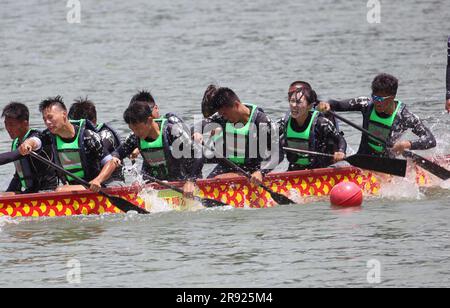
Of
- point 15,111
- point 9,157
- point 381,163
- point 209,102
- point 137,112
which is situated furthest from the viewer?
point 209,102

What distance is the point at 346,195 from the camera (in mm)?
14734

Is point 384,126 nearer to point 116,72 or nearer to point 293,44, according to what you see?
point 116,72

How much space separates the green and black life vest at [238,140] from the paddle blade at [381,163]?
132cm

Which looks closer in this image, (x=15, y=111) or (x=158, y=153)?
(x=15, y=111)

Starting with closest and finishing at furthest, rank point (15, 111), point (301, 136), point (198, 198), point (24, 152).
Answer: point (24, 152) < point (15, 111) < point (198, 198) < point (301, 136)

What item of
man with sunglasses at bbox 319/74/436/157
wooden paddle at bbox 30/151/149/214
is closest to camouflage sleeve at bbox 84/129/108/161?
wooden paddle at bbox 30/151/149/214

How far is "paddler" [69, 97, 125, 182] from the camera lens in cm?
1466

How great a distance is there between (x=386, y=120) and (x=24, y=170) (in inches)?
188

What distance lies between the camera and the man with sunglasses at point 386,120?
15188 mm

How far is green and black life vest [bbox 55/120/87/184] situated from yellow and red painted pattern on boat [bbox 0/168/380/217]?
1.43 feet

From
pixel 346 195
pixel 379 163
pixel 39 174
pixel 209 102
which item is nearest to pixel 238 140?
pixel 209 102

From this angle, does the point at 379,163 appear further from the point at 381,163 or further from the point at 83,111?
the point at 83,111

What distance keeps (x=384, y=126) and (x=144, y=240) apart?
3.98m

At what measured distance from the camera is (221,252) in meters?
12.9
